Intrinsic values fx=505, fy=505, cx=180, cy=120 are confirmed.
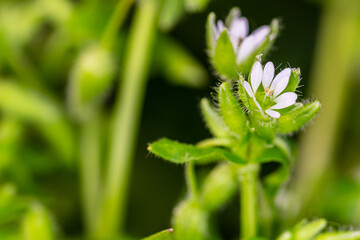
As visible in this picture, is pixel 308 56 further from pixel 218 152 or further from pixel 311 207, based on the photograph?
pixel 218 152

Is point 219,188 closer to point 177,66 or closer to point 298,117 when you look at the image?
point 298,117

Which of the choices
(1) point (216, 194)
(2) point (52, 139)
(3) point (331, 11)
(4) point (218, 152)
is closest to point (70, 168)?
(2) point (52, 139)

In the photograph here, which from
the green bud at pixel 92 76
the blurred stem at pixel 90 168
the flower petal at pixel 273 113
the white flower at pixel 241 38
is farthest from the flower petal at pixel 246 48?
the blurred stem at pixel 90 168

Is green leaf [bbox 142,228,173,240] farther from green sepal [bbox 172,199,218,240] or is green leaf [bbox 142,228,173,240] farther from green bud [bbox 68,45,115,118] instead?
green bud [bbox 68,45,115,118]

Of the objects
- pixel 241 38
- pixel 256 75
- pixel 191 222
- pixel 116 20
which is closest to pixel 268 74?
pixel 256 75

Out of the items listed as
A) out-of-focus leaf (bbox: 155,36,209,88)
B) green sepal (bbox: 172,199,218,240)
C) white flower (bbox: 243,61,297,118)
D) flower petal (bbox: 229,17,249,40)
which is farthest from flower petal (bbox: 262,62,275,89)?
out-of-focus leaf (bbox: 155,36,209,88)

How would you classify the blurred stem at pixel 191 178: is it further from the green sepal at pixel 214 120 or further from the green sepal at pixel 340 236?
the green sepal at pixel 340 236
